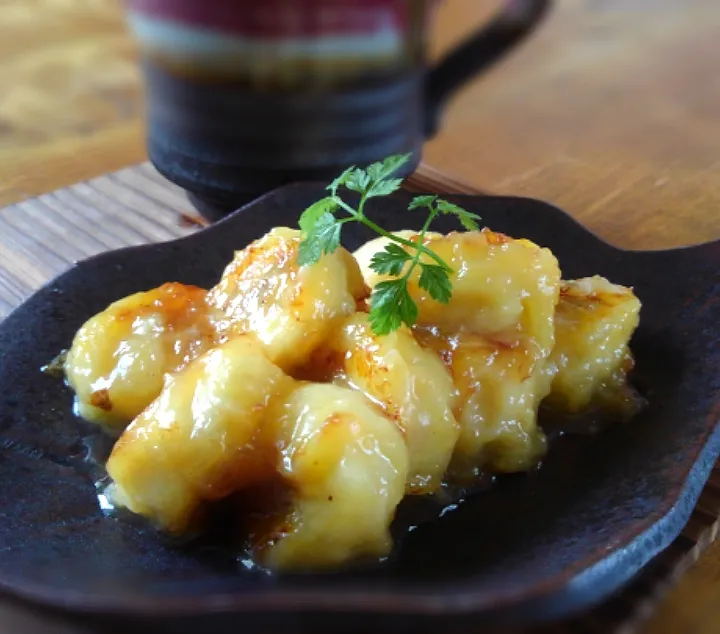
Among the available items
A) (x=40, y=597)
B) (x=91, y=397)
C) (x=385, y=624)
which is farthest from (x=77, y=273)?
(x=385, y=624)

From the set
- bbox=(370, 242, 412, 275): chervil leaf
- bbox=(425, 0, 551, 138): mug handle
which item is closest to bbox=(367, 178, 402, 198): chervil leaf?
bbox=(370, 242, 412, 275): chervil leaf

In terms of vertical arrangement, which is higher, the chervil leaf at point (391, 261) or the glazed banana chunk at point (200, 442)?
the chervil leaf at point (391, 261)

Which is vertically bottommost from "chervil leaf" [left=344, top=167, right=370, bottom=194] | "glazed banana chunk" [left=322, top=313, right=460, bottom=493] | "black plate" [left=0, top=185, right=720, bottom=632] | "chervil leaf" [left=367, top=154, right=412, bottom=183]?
"black plate" [left=0, top=185, right=720, bottom=632]

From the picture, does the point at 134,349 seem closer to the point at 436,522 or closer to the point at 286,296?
the point at 286,296

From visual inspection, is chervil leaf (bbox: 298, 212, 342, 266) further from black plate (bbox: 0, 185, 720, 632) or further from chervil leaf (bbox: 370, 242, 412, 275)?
black plate (bbox: 0, 185, 720, 632)

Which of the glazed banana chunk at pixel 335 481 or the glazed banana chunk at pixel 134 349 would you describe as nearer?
the glazed banana chunk at pixel 335 481

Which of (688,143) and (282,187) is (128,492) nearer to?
(282,187)

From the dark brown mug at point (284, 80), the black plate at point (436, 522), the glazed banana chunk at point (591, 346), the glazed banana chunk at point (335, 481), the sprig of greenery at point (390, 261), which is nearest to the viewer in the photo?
the black plate at point (436, 522)

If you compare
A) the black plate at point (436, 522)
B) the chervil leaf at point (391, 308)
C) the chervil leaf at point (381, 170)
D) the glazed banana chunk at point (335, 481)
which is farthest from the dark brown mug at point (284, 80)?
the glazed banana chunk at point (335, 481)

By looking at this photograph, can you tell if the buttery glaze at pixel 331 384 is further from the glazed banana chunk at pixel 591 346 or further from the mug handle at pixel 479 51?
the mug handle at pixel 479 51
